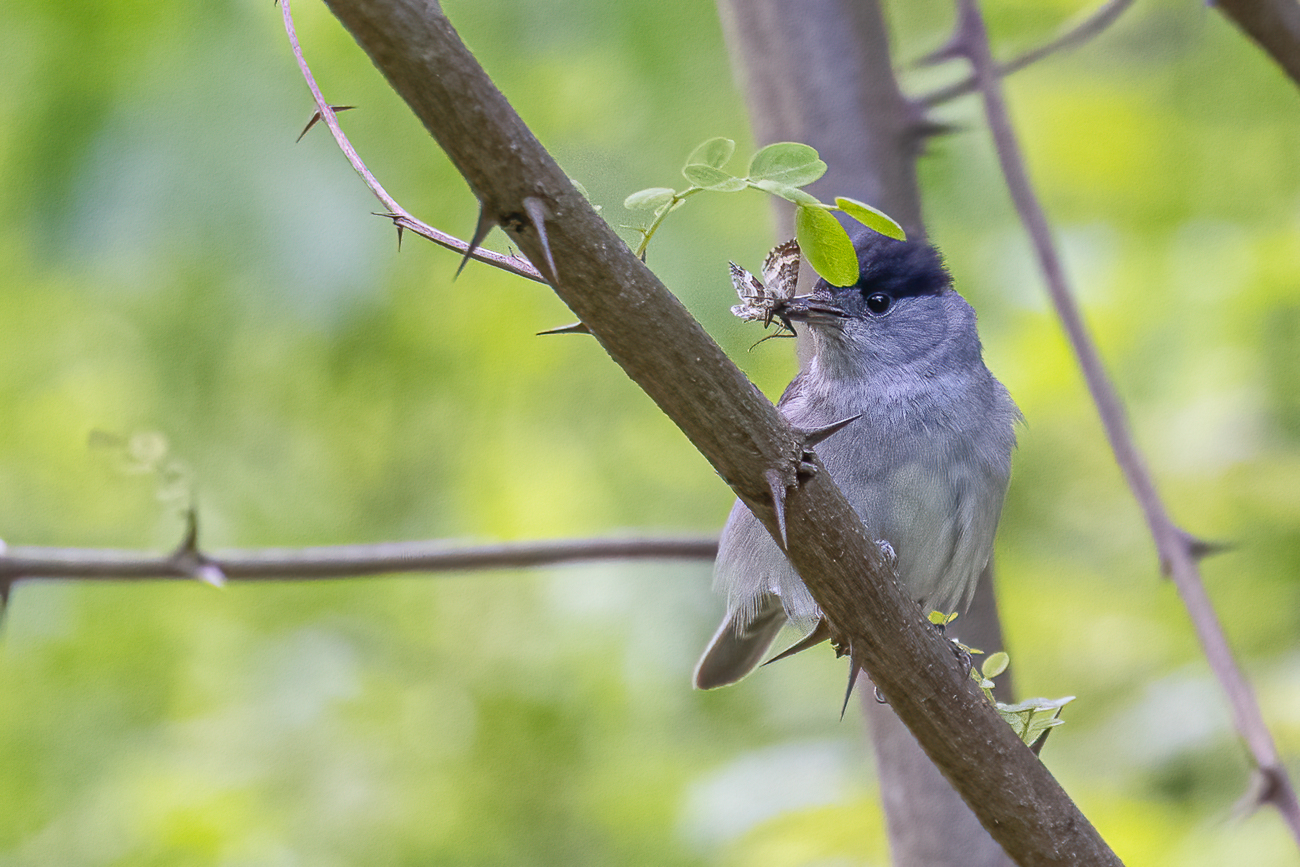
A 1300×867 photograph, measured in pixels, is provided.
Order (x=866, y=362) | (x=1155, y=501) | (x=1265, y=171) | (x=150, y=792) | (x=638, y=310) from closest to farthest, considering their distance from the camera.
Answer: (x=638, y=310) → (x=1155, y=501) → (x=866, y=362) → (x=150, y=792) → (x=1265, y=171)

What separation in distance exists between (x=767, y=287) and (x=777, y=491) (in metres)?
0.79

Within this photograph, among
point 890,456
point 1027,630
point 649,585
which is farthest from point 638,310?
point 1027,630

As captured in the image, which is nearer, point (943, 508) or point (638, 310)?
point (638, 310)

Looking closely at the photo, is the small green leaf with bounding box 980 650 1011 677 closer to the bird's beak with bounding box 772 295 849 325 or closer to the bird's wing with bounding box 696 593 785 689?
the bird's beak with bounding box 772 295 849 325

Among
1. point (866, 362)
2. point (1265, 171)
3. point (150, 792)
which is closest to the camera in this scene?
point (866, 362)

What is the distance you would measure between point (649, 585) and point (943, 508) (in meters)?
1.56

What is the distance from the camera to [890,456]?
9.58 ft

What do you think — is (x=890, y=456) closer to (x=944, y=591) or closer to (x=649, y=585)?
(x=944, y=591)

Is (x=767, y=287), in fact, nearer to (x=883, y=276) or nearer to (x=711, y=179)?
(x=711, y=179)

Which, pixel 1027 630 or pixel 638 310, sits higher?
pixel 638 310

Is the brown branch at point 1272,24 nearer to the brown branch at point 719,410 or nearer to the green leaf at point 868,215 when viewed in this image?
the green leaf at point 868,215

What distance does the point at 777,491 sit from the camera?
4.77 feet

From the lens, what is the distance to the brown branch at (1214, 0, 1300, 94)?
2.44 metres

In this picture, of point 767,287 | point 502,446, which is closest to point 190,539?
point 767,287
